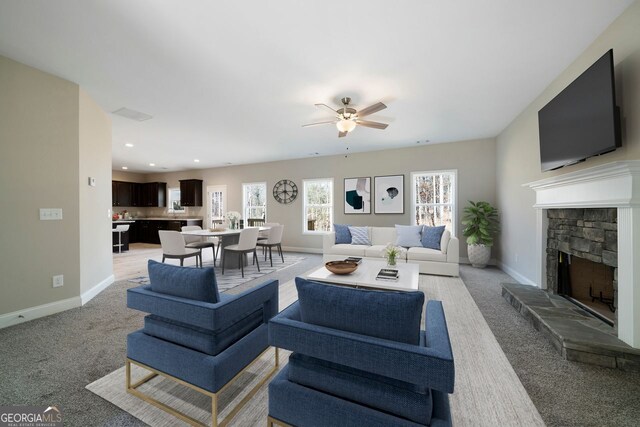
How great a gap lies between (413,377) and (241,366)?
103 centimetres

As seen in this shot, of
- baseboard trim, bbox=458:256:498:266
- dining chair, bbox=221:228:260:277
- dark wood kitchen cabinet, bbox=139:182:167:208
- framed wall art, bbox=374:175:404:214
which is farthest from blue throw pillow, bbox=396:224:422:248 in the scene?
dark wood kitchen cabinet, bbox=139:182:167:208

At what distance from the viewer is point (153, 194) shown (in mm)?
9414

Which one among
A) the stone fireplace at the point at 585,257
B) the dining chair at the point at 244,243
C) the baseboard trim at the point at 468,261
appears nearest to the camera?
the stone fireplace at the point at 585,257

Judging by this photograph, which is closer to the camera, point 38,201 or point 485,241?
point 38,201

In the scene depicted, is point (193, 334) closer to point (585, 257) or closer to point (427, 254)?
point (585, 257)

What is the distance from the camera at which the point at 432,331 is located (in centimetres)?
115

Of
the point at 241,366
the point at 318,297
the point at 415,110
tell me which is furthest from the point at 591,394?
the point at 415,110

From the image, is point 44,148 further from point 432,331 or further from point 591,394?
point 591,394

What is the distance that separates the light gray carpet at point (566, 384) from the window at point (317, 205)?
4804 millimetres

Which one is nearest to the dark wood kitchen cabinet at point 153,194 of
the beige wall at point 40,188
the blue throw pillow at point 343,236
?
the beige wall at point 40,188

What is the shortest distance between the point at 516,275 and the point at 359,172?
151 inches

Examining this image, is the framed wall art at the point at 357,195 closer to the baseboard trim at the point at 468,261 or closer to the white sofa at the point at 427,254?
the white sofa at the point at 427,254
